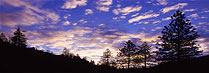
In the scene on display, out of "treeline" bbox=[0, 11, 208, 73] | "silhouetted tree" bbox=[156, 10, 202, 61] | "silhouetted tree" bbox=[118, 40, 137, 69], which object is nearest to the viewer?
"treeline" bbox=[0, 11, 208, 73]

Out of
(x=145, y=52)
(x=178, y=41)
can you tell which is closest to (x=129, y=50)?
(x=145, y=52)

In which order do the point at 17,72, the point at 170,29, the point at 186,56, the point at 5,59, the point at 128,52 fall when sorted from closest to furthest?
the point at 17,72 → the point at 5,59 → the point at 186,56 → the point at 170,29 → the point at 128,52

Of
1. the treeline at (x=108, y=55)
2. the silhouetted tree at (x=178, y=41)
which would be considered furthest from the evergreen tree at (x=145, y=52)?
the silhouetted tree at (x=178, y=41)

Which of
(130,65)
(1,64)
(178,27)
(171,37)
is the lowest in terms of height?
(130,65)

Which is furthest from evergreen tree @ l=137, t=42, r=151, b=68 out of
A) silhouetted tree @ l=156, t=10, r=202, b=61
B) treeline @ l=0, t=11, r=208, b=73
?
silhouetted tree @ l=156, t=10, r=202, b=61

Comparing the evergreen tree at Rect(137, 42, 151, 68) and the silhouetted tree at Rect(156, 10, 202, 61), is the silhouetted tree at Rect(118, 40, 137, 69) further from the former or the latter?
the silhouetted tree at Rect(156, 10, 202, 61)

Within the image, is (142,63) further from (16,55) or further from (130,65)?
(16,55)

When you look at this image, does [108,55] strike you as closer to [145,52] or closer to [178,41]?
[145,52]

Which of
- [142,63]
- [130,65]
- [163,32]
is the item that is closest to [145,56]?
[142,63]

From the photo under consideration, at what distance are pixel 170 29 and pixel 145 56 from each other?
18.3 m

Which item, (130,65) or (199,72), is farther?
(130,65)

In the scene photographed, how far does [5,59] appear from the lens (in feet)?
32.8

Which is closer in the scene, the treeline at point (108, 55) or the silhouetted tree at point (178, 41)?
the treeline at point (108, 55)

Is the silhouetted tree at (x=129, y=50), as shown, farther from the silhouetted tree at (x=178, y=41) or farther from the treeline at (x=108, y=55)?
the silhouetted tree at (x=178, y=41)
